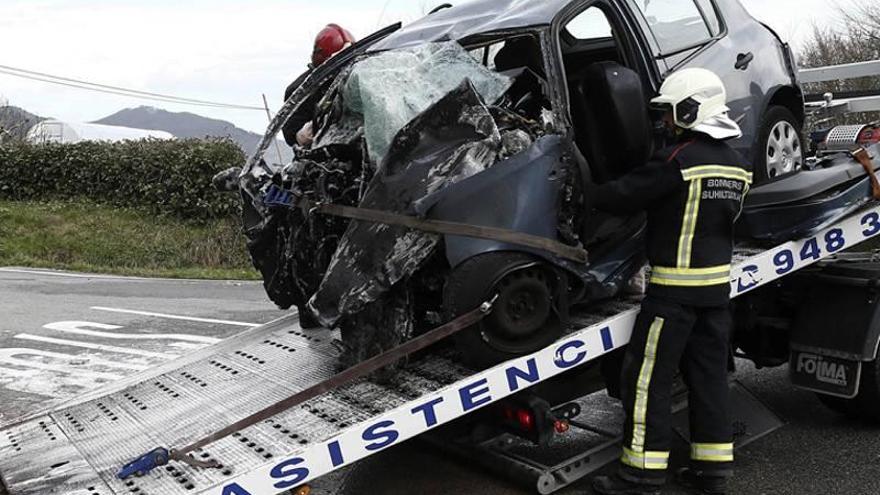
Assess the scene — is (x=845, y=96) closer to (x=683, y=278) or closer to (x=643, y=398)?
(x=683, y=278)

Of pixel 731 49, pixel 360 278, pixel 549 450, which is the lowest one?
pixel 549 450

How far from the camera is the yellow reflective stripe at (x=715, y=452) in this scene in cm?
423

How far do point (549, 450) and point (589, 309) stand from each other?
1.02 metres

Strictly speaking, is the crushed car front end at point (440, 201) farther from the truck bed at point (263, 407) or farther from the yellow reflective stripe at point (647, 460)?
the yellow reflective stripe at point (647, 460)

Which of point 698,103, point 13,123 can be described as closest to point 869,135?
point 698,103

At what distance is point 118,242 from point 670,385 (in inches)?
581

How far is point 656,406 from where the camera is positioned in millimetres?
4168

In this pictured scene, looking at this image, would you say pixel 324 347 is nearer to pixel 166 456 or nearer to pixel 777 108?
pixel 166 456

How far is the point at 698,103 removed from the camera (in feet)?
13.6

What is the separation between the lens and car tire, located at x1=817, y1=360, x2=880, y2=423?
499cm

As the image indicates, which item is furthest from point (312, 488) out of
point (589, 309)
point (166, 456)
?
point (589, 309)

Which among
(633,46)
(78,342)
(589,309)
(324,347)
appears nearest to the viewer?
(589,309)

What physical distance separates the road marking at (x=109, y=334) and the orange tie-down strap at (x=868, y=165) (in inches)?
217

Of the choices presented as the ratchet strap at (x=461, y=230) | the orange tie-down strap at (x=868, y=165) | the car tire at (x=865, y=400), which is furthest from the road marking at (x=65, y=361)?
the orange tie-down strap at (x=868, y=165)
